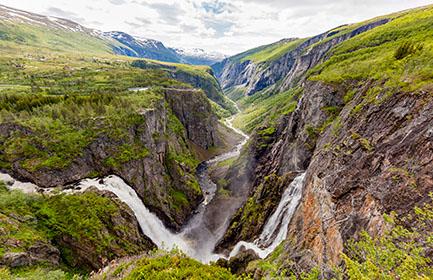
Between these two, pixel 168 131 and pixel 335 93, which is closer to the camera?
pixel 335 93

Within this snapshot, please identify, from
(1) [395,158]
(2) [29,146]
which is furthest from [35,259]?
(1) [395,158]

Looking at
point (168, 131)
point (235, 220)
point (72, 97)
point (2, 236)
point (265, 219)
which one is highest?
point (72, 97)

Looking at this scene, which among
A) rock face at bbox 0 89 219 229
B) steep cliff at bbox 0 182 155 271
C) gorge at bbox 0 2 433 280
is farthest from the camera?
rock face at bbox 0 89 219 229

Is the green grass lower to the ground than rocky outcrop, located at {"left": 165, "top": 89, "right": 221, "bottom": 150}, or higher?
higher

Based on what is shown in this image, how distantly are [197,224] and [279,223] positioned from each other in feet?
102

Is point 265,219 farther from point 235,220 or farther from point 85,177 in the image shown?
point 85,177

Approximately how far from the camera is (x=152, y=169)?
74.2 m

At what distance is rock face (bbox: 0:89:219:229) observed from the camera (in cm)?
5620

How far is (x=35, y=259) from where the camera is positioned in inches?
1458

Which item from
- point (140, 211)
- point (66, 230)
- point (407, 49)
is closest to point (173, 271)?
point (66, 230)

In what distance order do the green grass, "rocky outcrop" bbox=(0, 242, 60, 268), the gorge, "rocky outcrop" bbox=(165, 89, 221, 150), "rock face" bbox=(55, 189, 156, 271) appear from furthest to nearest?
"rocky outcrop" bbox=(165, 89, 221, 150), "rock face" bbox=(55, 189, 156, 271), "rocky outcrop" bbox=(0, 242, 60, 268), the gorge, the green grass

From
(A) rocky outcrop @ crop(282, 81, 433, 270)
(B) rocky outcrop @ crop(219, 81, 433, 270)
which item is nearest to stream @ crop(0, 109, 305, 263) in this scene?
(B) rocky outcrop @ crop(219, 81, 433, 270)

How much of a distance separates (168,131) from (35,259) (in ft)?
227

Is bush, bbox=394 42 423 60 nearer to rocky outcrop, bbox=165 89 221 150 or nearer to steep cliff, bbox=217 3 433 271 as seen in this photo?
steep cliff, bbox=217 3 433 271
